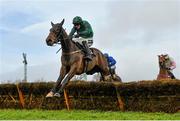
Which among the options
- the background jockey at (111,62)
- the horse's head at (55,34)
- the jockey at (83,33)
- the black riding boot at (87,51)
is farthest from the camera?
the background jockey at (111,62)

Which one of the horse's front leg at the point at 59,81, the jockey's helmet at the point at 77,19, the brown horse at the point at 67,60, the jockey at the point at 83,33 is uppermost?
the jockey's helmet at the point at 77,19

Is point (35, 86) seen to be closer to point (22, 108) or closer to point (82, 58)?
point (22, 108)

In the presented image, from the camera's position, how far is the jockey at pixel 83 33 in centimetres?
1353

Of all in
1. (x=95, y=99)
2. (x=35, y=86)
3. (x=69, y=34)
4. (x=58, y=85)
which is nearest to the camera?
(x=58, y=85)

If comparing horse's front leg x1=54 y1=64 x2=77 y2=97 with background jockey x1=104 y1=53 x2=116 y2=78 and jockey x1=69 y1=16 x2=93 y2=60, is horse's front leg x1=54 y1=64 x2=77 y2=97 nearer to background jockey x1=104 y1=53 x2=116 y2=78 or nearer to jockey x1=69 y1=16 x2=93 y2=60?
jockey x1=69 y1=16 x2=93 y2=60

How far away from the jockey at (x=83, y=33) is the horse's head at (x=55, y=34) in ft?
2.04

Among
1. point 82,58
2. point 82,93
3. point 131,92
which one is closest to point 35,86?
point 82,93

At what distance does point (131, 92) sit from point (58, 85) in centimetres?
442

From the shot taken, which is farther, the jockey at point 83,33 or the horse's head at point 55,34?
the jockey at point 83,33

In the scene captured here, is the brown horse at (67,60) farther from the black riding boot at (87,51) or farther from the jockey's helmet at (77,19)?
the jockey's helmet at (77,19)

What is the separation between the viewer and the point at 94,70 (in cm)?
1495

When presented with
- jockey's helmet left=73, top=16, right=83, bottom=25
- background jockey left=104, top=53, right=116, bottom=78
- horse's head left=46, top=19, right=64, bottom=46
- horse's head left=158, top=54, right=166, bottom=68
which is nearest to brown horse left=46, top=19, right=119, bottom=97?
horse's head left=46, top=19, right=64, bottom=46

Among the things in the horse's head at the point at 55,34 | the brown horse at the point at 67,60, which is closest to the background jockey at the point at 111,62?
the brown horse at the point at 67,60

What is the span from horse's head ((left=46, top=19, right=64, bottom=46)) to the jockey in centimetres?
62
